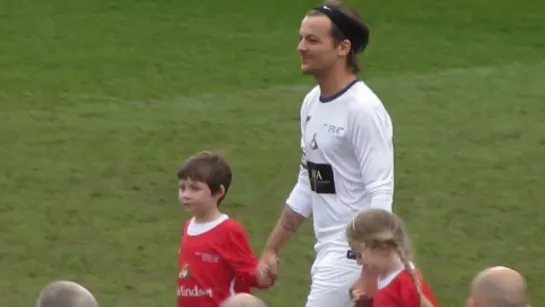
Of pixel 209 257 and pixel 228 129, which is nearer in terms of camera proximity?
pixel 209 257

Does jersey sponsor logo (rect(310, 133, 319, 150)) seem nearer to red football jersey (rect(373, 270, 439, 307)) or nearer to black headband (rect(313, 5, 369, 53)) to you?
black headband (rect(313, 5, 369, 53))

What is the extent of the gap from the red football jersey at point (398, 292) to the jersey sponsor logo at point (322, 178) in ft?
2.51

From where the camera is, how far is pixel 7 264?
8766 mm

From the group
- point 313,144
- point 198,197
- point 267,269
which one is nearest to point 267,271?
point 267,269

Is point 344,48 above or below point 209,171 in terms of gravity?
above

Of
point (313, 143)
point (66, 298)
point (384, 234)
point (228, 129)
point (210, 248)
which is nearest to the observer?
point (66, 298)

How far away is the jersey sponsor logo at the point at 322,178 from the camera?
5434 mm

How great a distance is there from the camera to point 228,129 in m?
12.4

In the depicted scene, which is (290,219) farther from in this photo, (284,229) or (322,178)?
(322,178)

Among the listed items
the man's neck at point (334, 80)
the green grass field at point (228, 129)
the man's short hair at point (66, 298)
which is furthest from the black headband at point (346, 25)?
the green grass field at point (228, 129)

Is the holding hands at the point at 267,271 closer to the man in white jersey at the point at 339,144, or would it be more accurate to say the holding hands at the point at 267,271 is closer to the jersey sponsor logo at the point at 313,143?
the man in white jersey at the point at 339,144

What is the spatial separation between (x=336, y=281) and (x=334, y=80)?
0.89 m

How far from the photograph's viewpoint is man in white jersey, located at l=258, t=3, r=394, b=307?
17.3 ft

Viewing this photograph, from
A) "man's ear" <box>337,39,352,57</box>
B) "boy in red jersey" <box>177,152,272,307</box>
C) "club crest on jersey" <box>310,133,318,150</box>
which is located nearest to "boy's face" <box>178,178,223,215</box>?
"boy in red jersey" <box>177,152,272,307</box>
